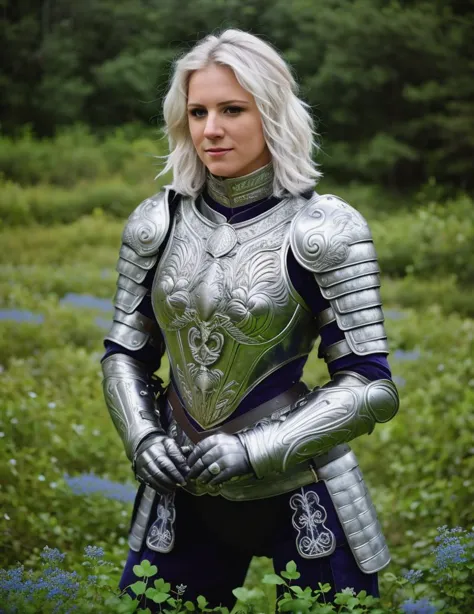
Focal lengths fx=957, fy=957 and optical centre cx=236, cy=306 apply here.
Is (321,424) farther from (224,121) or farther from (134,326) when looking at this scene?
(224,121)

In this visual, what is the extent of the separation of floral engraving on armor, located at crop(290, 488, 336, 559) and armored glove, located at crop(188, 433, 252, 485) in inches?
7.9

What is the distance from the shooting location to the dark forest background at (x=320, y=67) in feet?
21.7

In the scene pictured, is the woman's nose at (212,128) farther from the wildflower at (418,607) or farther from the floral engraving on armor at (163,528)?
the wildflower at (418,607)

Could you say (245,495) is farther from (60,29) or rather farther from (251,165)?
(60,29)

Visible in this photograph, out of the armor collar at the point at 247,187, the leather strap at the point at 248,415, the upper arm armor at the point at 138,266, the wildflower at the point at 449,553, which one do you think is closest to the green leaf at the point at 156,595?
the leather strap at the point at 248,415

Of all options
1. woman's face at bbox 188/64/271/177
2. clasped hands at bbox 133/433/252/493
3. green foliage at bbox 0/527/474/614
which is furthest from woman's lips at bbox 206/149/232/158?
green foliage at bbox 0/527/474/614

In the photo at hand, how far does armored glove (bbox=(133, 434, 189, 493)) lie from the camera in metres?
2.28

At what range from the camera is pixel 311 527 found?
2.32 metres

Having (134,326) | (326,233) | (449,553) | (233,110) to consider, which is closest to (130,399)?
(134,326)

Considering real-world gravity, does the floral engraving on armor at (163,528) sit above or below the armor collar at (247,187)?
below

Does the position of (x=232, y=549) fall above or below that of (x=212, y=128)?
below

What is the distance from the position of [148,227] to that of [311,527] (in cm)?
86

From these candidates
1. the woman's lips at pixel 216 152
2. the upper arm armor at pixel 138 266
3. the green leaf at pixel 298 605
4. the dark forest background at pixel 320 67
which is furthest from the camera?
the dark forest background at pixel 320 67

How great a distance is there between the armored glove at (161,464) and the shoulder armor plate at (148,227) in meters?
0.50
